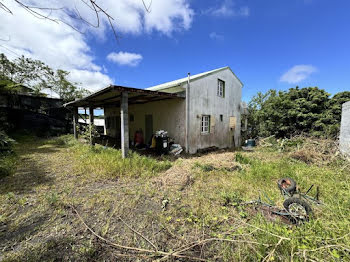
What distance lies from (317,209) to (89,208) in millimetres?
4014

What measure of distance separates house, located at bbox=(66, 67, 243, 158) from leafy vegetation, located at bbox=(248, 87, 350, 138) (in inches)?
117

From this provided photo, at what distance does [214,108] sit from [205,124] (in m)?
1.30

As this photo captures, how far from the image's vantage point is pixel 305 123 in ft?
31.9

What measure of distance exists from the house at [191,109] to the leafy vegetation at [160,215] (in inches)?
92.2

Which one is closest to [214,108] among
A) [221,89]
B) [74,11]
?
[221,89]

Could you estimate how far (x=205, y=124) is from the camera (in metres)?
8.53

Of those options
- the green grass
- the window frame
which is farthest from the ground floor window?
the green grass

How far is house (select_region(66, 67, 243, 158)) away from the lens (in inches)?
279

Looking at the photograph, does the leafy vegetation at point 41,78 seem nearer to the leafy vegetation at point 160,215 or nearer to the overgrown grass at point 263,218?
the leafy vegetation at point 160,215

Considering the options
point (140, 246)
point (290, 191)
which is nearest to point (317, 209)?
point (290, 191)

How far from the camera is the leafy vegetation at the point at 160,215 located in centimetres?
165

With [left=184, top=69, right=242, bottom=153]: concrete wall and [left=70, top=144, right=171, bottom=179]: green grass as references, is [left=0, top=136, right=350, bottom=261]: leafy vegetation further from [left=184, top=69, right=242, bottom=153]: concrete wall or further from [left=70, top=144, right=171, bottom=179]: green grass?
[left=184, top=69, right=242, bottom=153]: concrete wall

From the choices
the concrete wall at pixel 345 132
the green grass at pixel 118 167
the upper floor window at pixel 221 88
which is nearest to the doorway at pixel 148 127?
the green grass at pixel 118 167

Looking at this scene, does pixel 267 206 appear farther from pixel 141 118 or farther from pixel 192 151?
pixel 141 118
